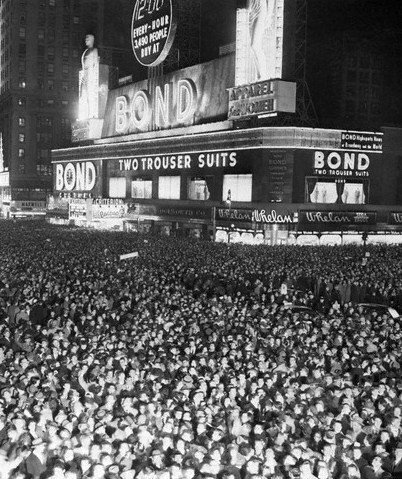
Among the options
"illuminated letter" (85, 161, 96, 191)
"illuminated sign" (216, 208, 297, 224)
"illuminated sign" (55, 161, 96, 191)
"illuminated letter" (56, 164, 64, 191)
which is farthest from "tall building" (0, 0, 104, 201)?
"illuminated sign" (216, 208, 297, 224)

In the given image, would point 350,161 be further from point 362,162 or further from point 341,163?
point 362,162

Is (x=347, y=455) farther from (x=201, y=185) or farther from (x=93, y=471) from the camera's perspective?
(x=201, y=185)

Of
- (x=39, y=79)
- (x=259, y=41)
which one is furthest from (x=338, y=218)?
(x=39, y=79)

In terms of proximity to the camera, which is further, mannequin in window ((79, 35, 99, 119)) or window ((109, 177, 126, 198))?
mannequin in window ((79, 35, 99, 119))

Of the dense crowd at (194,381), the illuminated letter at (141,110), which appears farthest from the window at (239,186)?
the dense crowd at (194,381)

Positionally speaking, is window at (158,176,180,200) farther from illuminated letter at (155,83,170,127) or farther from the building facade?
the building facade

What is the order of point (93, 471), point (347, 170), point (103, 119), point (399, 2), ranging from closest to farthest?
point (93, 471)
point (347, 170)
point (399, 2)
point (103, 119)

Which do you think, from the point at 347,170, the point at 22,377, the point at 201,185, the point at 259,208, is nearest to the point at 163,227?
the point at 201,185
